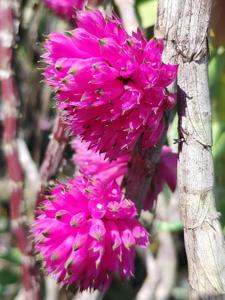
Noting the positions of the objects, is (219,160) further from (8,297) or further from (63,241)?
(8,297)

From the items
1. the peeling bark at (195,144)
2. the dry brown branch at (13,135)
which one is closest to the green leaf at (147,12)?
the dry brown branch at (13,135)

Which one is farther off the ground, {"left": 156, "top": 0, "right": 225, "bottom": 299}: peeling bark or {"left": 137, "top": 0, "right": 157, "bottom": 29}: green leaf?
{"left": 137, "top": 0, "right": 157, "bottom": 29}: green leaf

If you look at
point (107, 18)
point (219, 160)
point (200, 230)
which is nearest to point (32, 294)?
point (219, 160)

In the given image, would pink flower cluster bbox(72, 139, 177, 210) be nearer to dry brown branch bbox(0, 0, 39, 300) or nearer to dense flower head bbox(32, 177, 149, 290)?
dense flower head bbox(32, 177, 149, 290)

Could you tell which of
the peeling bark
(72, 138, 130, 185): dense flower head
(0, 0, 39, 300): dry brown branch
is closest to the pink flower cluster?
(72, 138, 130, 185): dense flower head

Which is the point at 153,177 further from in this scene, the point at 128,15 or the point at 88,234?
the point at 128,15

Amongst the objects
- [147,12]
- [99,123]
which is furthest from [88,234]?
[147,12]
